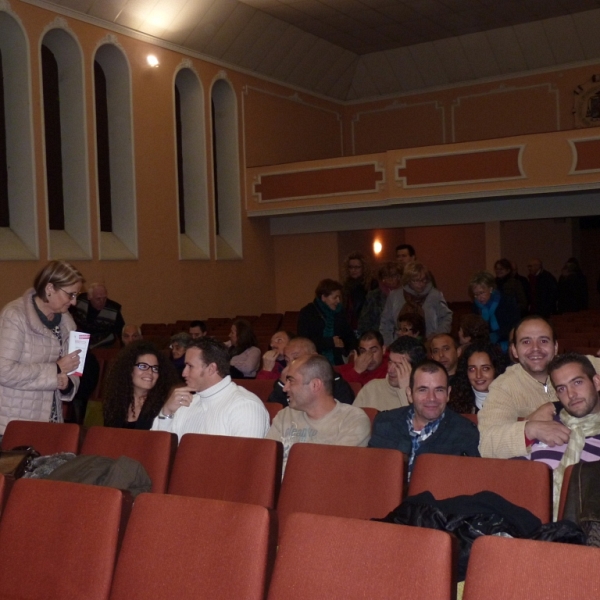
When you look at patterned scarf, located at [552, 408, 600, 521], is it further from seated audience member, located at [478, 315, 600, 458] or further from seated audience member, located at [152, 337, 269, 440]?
seated audience member, located at [152, 337, 269, 440]

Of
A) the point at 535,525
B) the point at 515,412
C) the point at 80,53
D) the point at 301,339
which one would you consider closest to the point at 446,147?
the point at 80,53

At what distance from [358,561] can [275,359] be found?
3.58m

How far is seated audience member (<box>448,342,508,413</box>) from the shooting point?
3.89m

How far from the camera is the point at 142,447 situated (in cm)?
319

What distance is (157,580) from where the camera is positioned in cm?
212

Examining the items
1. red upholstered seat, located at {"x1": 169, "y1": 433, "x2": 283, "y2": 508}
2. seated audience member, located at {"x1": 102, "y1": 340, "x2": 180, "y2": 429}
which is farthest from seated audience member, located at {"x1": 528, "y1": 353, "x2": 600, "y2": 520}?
seated audience member, located at {"x1": 102, "y1": 340, "x2": 180, "y2": 429}

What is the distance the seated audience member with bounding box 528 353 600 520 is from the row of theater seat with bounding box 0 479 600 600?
3.45 ft

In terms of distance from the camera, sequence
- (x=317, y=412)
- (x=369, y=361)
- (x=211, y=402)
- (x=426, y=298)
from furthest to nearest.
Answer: (x=426, y=298)
(x=369, y=361)
(x=211, y=402)
(x=317, y=412)

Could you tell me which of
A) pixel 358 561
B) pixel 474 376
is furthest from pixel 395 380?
pixel 358 561

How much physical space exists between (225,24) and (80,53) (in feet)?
8.19

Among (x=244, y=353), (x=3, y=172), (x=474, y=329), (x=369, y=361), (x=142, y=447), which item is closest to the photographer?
(x=142, y=447)

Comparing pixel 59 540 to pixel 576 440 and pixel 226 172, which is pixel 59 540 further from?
pixel 226 172

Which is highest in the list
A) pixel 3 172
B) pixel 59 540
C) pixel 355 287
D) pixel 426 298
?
pixel 3 172

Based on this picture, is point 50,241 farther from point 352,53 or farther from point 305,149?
point 352,53
